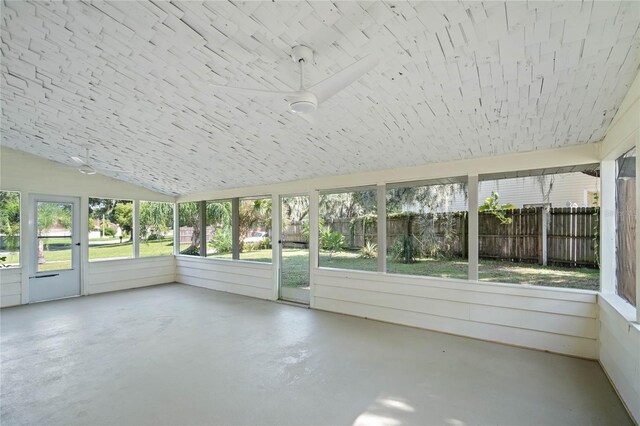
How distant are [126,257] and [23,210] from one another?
6.67 feet

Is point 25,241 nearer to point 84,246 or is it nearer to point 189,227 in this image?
point 84,246

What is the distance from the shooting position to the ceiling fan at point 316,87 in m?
1.73

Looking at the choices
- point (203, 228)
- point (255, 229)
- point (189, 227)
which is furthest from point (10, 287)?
point (255, 229)

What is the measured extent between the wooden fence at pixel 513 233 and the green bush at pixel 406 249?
77 mm

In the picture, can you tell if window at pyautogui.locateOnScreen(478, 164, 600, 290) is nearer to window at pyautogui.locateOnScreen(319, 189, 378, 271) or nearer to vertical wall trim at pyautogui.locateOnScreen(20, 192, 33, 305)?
window at pyautogui.locateOnScreen(319, 189, 378, 271)

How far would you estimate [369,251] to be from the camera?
492 cm

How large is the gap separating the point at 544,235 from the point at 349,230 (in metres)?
3.08

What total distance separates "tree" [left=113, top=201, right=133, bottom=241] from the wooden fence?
491 cm

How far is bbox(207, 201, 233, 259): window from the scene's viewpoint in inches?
265

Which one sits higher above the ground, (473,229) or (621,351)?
(473,229)

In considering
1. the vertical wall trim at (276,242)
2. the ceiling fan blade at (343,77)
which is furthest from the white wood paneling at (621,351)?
the vertical wall trim at (276,242)

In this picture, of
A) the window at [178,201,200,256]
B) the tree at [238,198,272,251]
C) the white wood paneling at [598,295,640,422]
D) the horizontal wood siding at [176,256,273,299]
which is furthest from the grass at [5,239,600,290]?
A: the window at [178,201,200,256]

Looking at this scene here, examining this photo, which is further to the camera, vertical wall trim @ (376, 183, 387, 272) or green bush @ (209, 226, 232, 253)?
green bush @ (209, 226, 232, 253)

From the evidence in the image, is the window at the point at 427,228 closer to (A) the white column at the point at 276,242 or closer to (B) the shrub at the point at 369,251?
(B) the shrub at the point at 369,251
